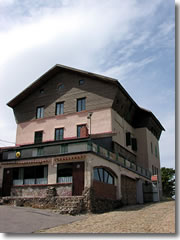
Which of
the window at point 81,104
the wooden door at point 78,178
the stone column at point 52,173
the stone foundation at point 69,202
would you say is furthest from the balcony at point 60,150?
the window at point 81,104

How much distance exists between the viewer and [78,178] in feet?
69.1

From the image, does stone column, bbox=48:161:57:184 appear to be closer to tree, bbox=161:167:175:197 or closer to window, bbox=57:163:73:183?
window, bbox=57:163:73:183

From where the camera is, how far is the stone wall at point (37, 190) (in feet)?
69.8

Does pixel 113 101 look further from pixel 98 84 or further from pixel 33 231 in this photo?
pixel 33 231

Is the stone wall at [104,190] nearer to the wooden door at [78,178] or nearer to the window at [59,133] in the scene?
the wooden door at [78,178]

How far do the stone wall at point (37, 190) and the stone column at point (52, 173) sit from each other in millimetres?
375

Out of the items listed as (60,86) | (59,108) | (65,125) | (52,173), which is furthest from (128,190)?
(60,86)

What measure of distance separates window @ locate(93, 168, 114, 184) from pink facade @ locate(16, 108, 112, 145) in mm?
5380

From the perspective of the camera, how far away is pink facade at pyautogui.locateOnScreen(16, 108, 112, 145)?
28719mm

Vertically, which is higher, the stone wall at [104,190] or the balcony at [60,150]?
the balcony at [60,150]

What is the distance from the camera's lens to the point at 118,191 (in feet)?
79.9

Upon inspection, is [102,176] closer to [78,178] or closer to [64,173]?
[78,178]

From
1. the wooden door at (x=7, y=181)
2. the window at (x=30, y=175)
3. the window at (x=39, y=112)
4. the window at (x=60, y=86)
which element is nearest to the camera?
the window at (x=30, y=175)

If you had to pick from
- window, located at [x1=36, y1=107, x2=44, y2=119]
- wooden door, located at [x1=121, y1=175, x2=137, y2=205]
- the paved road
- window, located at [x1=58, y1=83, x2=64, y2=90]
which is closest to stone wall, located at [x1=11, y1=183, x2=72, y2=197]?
the paved road
